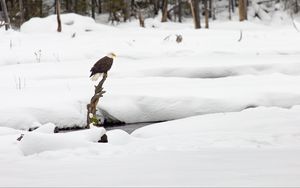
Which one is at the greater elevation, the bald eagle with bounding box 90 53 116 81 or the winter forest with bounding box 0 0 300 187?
the bald eagle with bounding box 90 53 116 81

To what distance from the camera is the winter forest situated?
2809 millimetres

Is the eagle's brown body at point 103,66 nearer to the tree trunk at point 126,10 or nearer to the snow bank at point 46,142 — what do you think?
the snow bank at point 46,142

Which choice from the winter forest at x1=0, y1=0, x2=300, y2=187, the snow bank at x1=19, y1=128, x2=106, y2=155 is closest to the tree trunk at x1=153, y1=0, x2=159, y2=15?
the winter forest at x1=0, y1=0, x2=300, y2=187

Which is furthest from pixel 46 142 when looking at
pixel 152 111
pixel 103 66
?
pixel 152 111

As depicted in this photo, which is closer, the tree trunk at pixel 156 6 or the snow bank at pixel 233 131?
the snow bank at pixel 233 131

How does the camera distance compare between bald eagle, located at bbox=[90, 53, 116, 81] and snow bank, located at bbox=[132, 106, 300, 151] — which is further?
bald eagle, located at bbox=[90, 53, 116, 81]

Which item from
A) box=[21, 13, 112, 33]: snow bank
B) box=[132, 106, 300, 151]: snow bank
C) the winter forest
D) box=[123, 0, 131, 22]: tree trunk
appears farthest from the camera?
box=[123, 0, 131, 22]: tree trunk

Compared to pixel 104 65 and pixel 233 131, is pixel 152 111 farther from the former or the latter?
pixel 233 131

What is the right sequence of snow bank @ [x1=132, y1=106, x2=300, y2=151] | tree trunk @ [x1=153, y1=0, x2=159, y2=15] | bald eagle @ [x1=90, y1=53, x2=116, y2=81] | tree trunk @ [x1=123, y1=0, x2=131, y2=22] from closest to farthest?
snow bank @ [x1=132, y1=106, x2=300, y2=151] < bald eagle @ [x1=90, y1=53, x2=116, y2=81] < tree trunk @ [x1=123, y1=0, x2=131, y2=22] < tree trunk @ [x1=153, y1=0, x2=159, y2=15]

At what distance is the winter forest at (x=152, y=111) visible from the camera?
2809 mm

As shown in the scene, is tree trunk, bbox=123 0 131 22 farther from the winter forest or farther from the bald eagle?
the bald eagle

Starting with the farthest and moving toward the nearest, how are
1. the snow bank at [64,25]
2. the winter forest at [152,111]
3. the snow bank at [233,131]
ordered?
the snow bank at [64,25] → the snow bank at [233,131] → the winter forest at [152,111]

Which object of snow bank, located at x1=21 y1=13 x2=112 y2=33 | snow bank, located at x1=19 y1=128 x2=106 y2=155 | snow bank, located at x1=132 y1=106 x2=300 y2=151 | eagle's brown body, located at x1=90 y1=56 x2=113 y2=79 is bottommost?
snow bank, located at x1=132 y1=106 x2=300 y2=151

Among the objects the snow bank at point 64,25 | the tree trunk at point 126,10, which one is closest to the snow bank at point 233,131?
the snow bank at point 64,25
